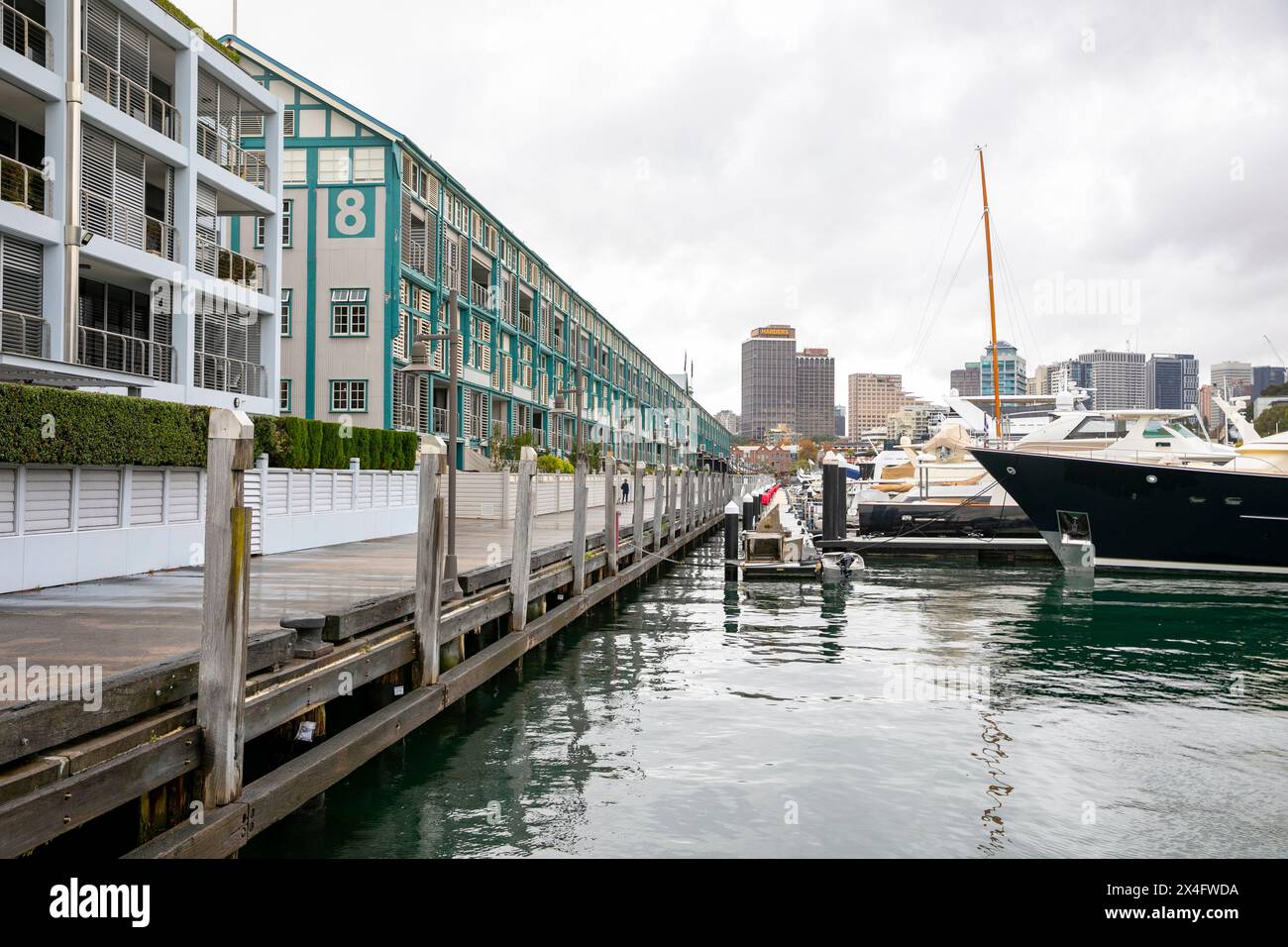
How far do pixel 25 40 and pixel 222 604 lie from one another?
19.9 m

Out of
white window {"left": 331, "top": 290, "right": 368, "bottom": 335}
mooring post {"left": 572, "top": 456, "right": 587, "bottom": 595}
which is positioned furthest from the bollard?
white window {"left": 331, "top": 290, "right": 368, "bottom": 335}

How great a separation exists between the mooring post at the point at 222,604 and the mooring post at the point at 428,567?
3.64 meters

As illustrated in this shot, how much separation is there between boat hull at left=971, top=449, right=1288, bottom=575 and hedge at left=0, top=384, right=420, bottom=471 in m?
20.4

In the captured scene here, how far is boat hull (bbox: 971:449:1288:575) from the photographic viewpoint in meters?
26.9

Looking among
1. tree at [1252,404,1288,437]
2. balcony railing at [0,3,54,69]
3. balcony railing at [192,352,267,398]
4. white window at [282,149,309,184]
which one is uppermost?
white window at [282,149,309,184]

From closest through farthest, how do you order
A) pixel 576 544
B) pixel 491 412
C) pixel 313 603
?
pixel 313 603
pixel 576 544
pixel 491 412

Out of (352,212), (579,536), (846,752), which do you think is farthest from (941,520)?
(846,752)

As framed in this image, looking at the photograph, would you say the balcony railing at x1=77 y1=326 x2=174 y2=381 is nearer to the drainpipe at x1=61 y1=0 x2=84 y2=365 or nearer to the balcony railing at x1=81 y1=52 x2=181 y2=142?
the drainpipe at x1=61 y1=0 x2=84 y2=365

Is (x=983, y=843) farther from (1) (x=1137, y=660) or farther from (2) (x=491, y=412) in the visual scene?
(2) (x=491, y=412)

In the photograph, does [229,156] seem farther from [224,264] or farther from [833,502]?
[833,502]

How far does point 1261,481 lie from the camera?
26.5 m

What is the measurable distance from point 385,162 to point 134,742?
36006 millimetres
